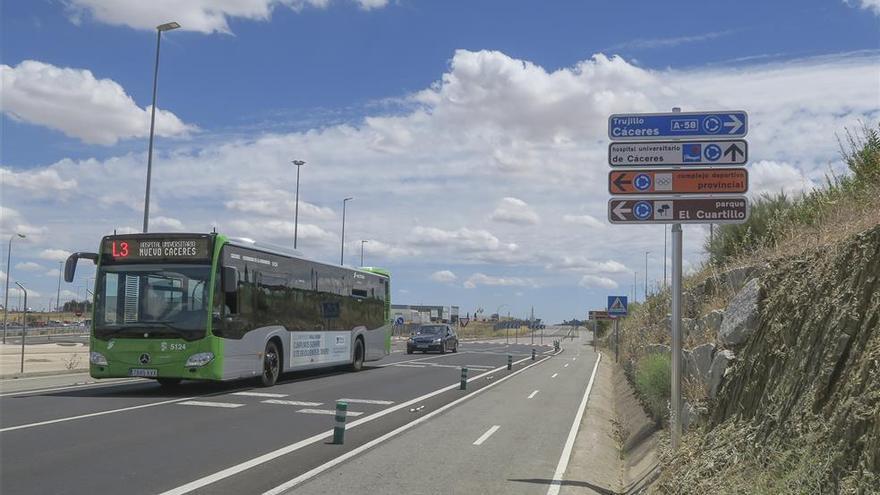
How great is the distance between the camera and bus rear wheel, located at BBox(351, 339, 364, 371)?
25969mm

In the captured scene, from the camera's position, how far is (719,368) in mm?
8711

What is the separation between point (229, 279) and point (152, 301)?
1742mm

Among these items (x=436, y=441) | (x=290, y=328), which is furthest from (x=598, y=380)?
(x=436, y=441)

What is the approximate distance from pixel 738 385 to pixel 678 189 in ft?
7.15

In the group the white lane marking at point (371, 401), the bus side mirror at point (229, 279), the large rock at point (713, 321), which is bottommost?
the white lane marking at point (371, 401)

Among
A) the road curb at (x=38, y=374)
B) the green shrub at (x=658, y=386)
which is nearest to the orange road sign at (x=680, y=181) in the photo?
the green shrub at (x=658, y=386)

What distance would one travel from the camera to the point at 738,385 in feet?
26.2

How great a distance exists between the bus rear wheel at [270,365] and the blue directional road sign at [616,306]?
19.3 m

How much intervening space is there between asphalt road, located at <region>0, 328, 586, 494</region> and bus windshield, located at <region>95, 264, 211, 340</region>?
4.77 ft

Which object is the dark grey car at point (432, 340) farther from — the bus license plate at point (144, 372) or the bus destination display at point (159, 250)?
the bus license plate at point (144, 372)

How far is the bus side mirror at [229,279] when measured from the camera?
16.4 metres

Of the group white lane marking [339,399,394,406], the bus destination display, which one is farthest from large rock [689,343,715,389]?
the bus destination display

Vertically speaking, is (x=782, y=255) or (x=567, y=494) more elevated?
(x=782, y=255)

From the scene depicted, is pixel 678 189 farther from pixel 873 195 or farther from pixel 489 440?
pixel 489 440
